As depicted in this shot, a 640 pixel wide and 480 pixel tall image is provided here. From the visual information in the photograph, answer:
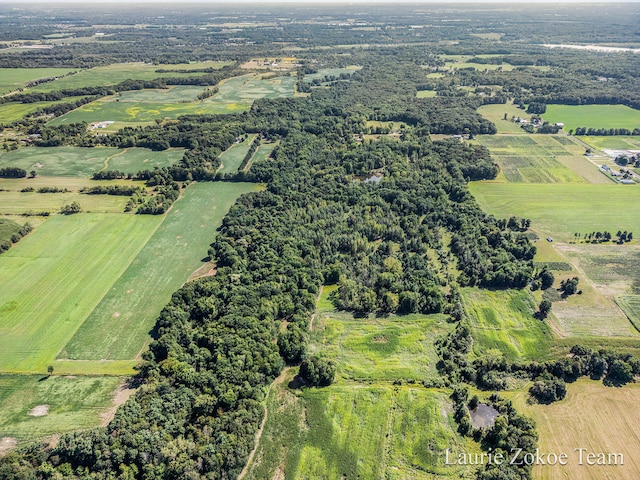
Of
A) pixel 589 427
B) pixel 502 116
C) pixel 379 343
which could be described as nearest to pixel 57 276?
pixel 379 343

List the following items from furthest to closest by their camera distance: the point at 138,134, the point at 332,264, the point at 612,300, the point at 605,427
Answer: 1. the point at 138,134
2. the point at 332,264
3. the point at 612,300
4. the point at 605,427

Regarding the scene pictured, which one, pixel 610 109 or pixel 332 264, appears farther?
pixel 610 109

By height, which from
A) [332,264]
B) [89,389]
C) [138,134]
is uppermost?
[138,134]

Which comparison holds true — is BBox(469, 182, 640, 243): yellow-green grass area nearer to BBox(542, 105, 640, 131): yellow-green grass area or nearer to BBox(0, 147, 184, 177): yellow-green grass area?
BBox(542, 105, 640, 131): yellow-green grass area

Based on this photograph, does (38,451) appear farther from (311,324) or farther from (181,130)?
(181,130)

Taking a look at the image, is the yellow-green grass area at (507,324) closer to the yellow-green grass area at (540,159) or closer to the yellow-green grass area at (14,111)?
the yellow-green grass area at (540,159)

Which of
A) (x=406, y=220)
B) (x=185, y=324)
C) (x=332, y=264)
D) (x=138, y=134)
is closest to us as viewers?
(x=185, y=324)

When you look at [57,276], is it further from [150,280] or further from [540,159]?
[540,159]

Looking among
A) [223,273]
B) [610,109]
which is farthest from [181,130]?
[610,109]
